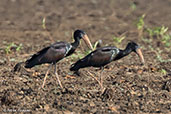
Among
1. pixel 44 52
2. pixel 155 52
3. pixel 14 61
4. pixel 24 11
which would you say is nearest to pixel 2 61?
pixel 14 61

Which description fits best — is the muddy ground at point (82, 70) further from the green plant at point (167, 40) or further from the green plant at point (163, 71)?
the green plant at point (167, 40)

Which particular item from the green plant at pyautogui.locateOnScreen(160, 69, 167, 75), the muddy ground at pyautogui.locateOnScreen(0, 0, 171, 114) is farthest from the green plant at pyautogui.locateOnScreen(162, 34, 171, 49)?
the green plant at pyautogui.locateOnScreen(160, 69, 167, 75)

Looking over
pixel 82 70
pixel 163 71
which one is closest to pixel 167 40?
pixel 163 71

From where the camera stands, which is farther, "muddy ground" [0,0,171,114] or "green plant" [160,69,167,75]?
"green plant" [160,69,167,75]

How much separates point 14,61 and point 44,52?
2360mm

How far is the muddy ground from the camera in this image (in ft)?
28.2

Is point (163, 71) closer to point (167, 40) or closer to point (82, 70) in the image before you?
point (82, 70)

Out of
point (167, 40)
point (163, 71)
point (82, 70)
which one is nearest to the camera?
point (163, 71)

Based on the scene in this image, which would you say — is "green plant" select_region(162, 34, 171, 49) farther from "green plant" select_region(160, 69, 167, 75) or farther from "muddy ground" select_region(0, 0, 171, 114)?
"green plant" select_region(160, 69, 167, 75)

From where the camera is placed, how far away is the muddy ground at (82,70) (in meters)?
8.59

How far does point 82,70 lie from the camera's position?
36.0ft

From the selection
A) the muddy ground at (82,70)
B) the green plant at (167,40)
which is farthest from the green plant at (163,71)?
the green plant at (167,40)

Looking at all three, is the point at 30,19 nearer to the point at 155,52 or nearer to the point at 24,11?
the point at 24,11

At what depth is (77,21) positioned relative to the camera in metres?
17.2
